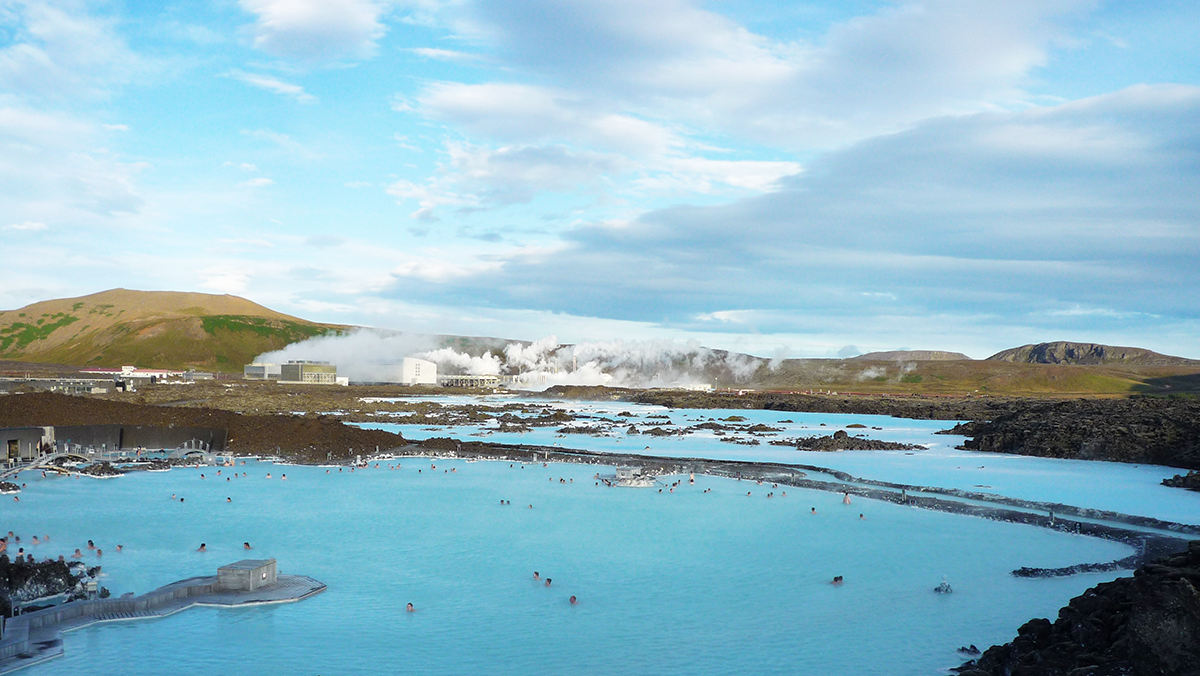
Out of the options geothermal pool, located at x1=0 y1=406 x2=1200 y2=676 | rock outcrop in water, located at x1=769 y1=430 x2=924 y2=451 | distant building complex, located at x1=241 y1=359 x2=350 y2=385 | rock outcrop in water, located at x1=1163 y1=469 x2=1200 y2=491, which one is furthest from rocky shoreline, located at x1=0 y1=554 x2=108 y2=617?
distant building complex, located at x1=241 y1=359 x2=350 y2=385

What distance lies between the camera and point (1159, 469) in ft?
109

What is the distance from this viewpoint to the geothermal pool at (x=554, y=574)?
12.0 meters

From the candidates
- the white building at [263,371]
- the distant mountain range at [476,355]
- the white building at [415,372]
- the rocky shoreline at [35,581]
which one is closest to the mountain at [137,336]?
the distant mountain range at [476,355]

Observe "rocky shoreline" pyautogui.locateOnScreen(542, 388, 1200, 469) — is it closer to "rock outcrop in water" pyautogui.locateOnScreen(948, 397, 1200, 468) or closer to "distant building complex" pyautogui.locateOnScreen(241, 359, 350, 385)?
"rock outcrop in water" pyautogui.locateOnScreen(948, 397, 1200, 468)

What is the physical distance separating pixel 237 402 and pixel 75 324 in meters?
158

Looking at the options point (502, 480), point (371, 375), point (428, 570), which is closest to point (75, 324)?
point (371, 375)

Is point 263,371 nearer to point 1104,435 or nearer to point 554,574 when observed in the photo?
point 1104,435

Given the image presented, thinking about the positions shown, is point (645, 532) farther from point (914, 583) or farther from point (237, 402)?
point (237, 402)

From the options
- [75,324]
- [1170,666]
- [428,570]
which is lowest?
[428,570]

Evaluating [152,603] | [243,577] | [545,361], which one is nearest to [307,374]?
[545,361]

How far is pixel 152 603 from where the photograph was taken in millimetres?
13320

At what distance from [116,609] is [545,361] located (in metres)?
135

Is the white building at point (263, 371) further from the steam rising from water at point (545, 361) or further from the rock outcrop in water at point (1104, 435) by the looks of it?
the rock outcrop in water at point (1104, 435)

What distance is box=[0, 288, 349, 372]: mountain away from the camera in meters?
162
